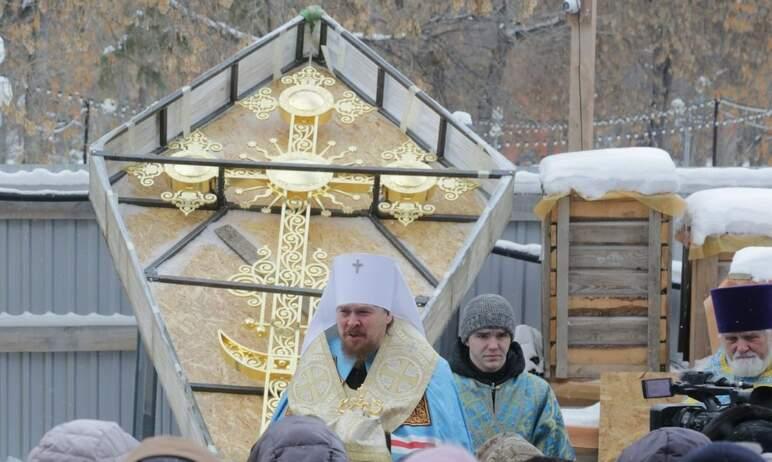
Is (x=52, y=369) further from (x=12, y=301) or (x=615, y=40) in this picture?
Result: (x=615, y=40)

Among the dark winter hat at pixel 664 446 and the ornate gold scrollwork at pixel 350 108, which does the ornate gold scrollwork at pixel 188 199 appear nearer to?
the ornate gold scrollwork at pixel 350 108

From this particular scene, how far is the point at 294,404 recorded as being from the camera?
6.31 metres

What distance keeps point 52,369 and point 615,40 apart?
1162 centimetres

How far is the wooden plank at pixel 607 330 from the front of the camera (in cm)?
1106

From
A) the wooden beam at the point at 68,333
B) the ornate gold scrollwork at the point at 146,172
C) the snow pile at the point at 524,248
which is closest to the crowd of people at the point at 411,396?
the ornate gold scrollwork at the point at 146,172

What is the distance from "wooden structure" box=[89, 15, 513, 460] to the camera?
26.8 ft

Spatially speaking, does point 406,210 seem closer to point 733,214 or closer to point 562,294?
point 562,294

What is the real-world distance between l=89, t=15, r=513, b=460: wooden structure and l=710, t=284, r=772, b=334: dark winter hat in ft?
5.15

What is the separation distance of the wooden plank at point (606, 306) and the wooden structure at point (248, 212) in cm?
157

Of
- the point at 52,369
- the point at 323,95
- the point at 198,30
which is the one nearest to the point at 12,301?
the point at 52,369

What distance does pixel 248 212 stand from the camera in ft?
30.8

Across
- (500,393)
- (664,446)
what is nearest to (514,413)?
(500,393)

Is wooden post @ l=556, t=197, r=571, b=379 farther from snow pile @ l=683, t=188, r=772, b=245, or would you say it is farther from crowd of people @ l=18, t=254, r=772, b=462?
crowd of people @ l=18, t=254, r=772, b=462

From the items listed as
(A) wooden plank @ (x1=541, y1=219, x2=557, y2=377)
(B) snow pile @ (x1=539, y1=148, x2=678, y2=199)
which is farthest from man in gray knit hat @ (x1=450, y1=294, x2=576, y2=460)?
(A) wooden plank @ (x1=541, y1=219, x2=557, y2=377)
